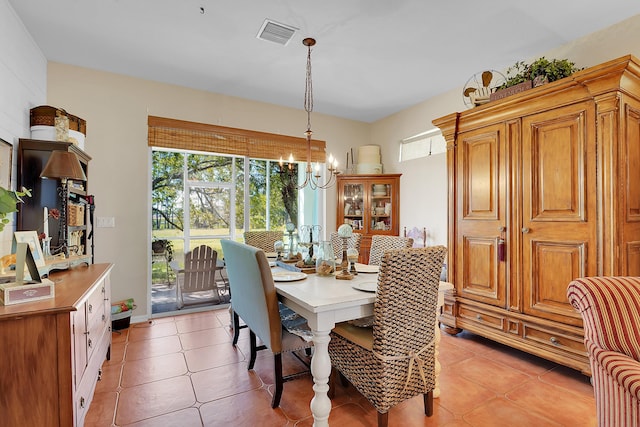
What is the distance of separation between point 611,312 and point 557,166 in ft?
4.36

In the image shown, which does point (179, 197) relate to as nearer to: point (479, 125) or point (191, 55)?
point (191, 55)

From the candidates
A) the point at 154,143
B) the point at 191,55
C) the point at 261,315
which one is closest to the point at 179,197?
the point at 154,143

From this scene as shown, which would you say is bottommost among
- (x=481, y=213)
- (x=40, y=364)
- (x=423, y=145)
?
(x=40, y=364)

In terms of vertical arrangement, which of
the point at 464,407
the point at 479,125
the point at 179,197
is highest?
the point at 479,125

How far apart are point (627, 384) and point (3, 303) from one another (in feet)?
8.20

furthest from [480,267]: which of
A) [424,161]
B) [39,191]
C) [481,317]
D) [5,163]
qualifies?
[5,163]

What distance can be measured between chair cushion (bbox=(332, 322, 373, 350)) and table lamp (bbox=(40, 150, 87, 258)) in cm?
206

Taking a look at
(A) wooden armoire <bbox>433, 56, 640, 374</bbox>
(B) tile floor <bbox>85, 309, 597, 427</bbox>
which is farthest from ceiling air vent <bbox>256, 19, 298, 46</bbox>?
(B) tile floor <bbox>85, 309, 597, 427</bbox>

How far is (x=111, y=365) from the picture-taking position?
242cm

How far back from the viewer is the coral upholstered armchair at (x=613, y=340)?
1124 mm

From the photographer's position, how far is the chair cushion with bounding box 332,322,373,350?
1.68 metres

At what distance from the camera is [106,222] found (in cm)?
328

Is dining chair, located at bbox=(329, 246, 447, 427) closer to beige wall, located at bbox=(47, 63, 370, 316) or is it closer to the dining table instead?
the dining table

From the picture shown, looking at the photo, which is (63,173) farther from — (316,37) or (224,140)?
(316,37)
